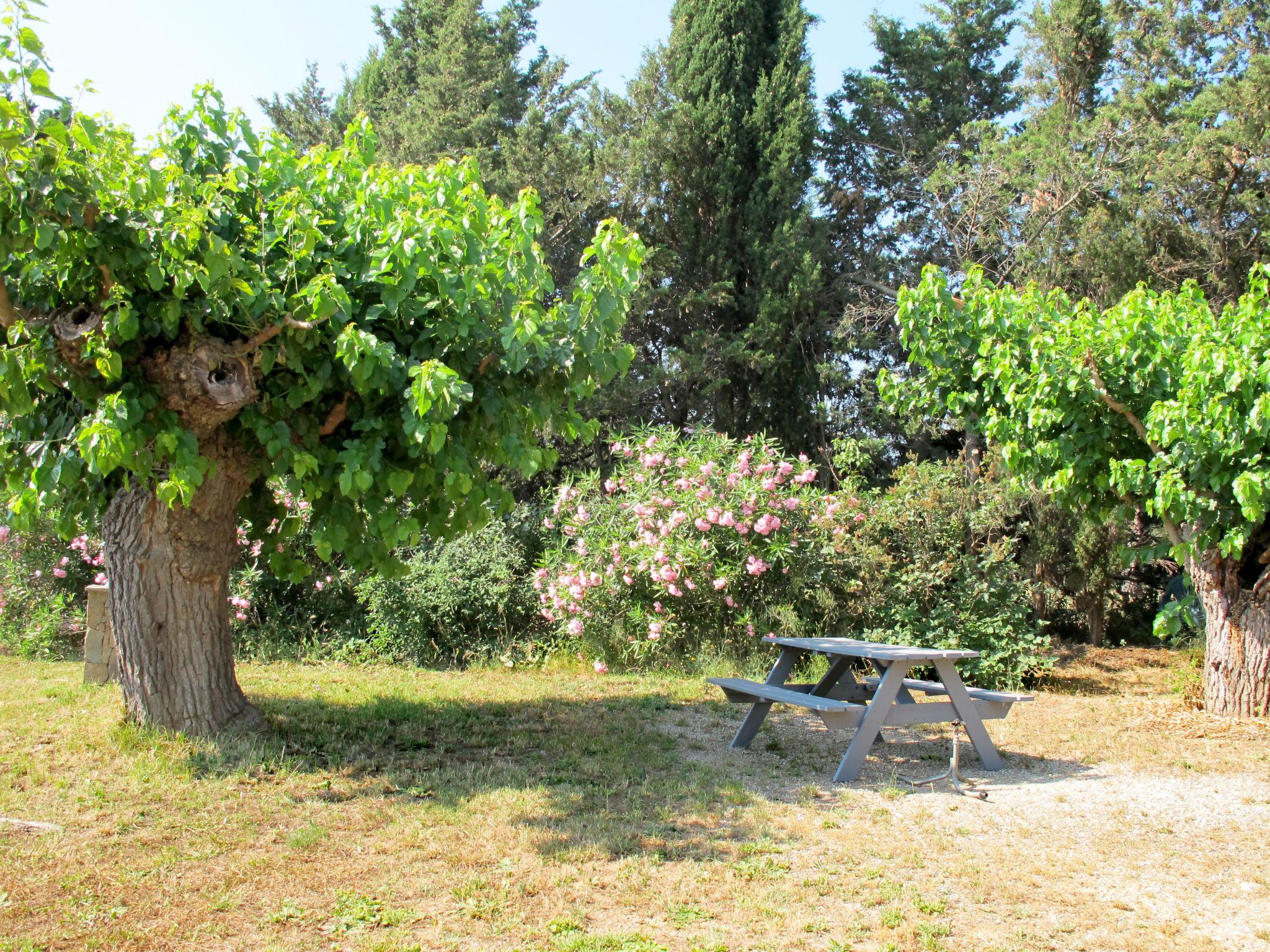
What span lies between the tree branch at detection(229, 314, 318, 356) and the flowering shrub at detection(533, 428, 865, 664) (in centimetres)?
479

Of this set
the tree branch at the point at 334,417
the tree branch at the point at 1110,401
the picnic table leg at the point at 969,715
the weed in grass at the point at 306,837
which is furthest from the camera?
the tree branch at the point at 1110,401

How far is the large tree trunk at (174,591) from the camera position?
5309 mm

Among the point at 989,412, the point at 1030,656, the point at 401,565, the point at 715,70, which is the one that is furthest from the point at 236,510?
the point at 715,70

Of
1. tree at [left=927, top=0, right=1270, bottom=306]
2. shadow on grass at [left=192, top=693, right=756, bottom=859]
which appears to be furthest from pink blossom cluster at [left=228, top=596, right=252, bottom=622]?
tree at [left=927, top=0, right=1270, bottom=306]

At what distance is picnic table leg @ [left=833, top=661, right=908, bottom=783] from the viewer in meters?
5.52

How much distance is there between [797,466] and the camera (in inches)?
384

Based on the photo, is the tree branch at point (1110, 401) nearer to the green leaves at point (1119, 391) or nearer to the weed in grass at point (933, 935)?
the green leaves at point (1119, 391)

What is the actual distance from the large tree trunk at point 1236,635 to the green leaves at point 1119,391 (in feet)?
0.96

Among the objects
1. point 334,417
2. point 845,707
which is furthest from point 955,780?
point 334,417

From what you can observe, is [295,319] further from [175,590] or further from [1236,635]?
[1236,635]

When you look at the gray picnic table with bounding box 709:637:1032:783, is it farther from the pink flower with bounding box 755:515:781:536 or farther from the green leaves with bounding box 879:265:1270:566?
the pink flower with bounding box 755:515:781:536

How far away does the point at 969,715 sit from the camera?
5.80m

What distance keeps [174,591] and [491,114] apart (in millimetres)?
12808

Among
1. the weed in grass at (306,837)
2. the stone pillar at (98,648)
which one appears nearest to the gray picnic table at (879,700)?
the weed in grass at (306,837)
